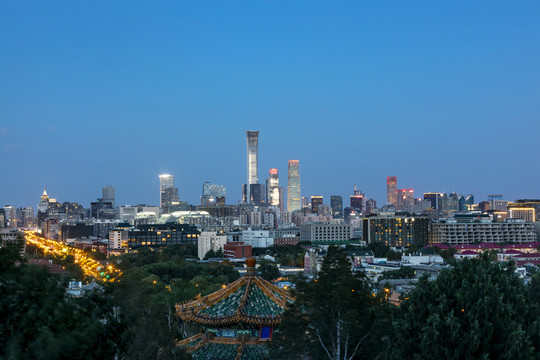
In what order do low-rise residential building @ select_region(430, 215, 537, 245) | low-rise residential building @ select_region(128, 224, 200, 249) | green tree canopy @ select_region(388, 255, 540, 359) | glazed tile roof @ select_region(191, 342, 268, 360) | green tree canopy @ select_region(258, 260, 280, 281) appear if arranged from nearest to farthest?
green tree canopy @ select_region(388, 255, 540, 359) → glazed tile roof @ select_region(191, 342, 268, 360) → green tree canopy @ select_region(258, 260, 280, 281) → low-rise residential building @ select_region(430, 215, 537, 245) → low-rise residential building @ select_region(128, 224, 200, 249)

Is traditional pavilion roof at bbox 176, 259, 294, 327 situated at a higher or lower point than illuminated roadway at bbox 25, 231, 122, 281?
higher

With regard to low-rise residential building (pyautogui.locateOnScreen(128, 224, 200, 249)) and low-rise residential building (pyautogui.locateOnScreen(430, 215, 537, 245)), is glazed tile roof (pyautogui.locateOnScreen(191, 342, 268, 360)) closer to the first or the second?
low-rise residential building (pyautogui.locateOnScreen(430, 215, 537, 245))

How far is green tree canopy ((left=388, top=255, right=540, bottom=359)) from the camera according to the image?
45.2 feet

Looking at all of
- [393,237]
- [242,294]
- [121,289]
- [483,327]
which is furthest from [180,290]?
[393,237]

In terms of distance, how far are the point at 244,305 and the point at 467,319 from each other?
5.10m

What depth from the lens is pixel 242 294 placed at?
1571 cm

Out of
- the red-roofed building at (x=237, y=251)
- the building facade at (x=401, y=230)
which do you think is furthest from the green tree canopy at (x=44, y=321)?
the building facade at (x=401, y=230)


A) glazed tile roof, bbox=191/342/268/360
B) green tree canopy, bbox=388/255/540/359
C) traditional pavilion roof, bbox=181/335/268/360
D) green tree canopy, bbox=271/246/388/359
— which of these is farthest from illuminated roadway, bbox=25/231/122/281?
green tree canopy, bbox=388/255/540/359

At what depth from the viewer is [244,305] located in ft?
49.8

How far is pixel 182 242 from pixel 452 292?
13970cm

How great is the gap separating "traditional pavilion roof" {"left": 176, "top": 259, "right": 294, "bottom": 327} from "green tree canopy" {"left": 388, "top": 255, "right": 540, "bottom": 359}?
288 centimetres

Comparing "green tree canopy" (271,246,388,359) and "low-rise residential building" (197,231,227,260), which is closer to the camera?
"green tree canopy" (271,246,388,359)

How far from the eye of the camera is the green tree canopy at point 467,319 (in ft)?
45.2

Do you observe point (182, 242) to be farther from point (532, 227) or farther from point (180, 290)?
point (180, 290)
